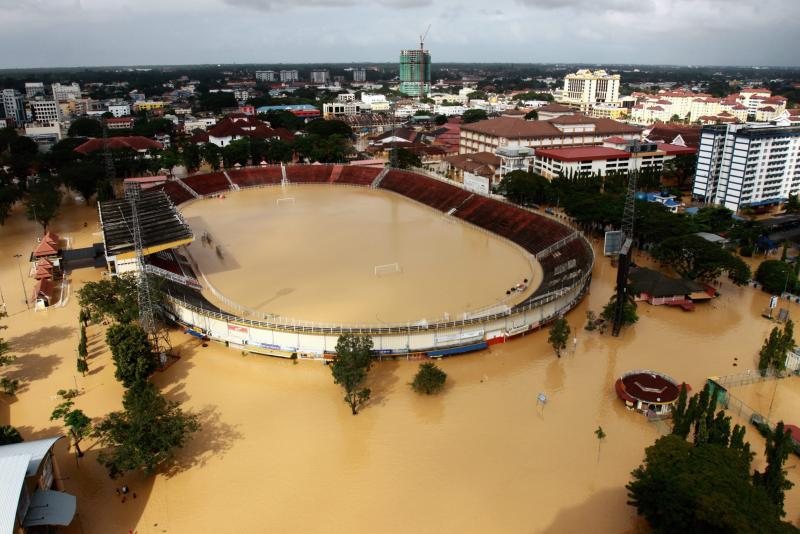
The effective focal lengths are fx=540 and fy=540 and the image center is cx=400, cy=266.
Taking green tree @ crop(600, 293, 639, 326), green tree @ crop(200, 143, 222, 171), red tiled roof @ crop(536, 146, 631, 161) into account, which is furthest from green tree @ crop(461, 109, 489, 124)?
green tree @ crop(600, 293, 639, 326)

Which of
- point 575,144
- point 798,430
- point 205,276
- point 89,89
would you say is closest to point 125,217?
point 205,276

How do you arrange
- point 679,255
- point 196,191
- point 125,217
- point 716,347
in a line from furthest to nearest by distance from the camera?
point 196,191, point 125,217, point 679,255, point 716,347

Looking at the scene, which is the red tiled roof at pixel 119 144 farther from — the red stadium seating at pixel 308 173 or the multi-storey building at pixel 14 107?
the multi-storey building at pixel 14 107

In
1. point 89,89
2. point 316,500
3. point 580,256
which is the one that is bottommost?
point 316,500

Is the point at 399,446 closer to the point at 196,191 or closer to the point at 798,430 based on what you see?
the point at 798,430

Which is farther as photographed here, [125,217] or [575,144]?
[575,144]

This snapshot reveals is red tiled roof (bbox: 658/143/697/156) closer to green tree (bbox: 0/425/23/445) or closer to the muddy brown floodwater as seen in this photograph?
the muddy brown floodwater

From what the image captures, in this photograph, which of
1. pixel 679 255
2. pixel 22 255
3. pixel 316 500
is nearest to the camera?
pixel 316 500

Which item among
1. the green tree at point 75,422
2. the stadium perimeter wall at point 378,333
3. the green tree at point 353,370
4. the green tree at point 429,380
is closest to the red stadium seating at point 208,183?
the stadium perimeter wall at point 378,333
